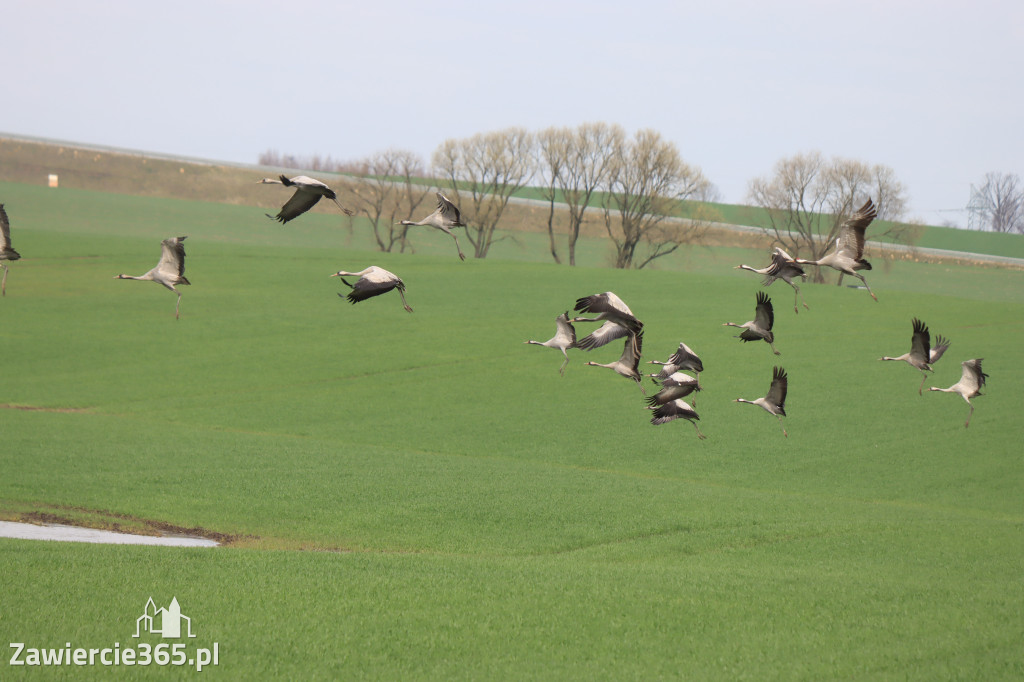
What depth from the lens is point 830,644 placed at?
11531mm

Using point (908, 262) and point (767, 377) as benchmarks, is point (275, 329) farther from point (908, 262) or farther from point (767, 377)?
point (908, 262)

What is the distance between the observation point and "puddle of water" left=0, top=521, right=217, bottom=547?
17.0 meters

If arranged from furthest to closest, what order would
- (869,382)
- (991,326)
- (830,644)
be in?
(991,326) → (869,382) → (830,644)

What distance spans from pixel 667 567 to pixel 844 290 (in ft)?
149

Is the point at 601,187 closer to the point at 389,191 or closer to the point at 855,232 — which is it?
the point at 389,191

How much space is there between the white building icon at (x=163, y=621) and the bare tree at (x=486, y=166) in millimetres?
64924

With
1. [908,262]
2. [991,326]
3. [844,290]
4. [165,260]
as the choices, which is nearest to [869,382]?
[991,326]

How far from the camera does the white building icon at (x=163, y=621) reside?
1101 cm

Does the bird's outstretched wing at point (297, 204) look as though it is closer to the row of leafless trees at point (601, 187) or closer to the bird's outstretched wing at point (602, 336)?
the bird's outstretched wing at point (602, 336)

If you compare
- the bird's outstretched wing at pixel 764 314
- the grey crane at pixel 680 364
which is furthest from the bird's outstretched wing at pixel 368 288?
→ the bird's outstretched wing at pixel 764 314

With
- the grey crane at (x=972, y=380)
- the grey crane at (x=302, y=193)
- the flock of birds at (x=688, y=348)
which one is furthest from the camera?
the grey crane at (x=972, y=380)

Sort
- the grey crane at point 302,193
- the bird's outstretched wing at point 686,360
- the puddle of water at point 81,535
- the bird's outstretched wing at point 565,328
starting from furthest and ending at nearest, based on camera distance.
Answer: the puddle of water at point 81,535 < the bird's outstretched wing at point 686,360 < the bird's outstretched wing at point 565,328 < the grey crane at point 302,193

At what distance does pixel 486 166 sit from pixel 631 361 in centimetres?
7284

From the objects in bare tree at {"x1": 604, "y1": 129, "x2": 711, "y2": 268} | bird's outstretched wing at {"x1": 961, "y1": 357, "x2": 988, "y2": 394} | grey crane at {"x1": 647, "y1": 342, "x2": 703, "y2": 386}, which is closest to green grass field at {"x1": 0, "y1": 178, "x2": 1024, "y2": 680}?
bird's outstretched wing at {"x1": 961, "y1": 357, "x2": 988, "y2": 394}
